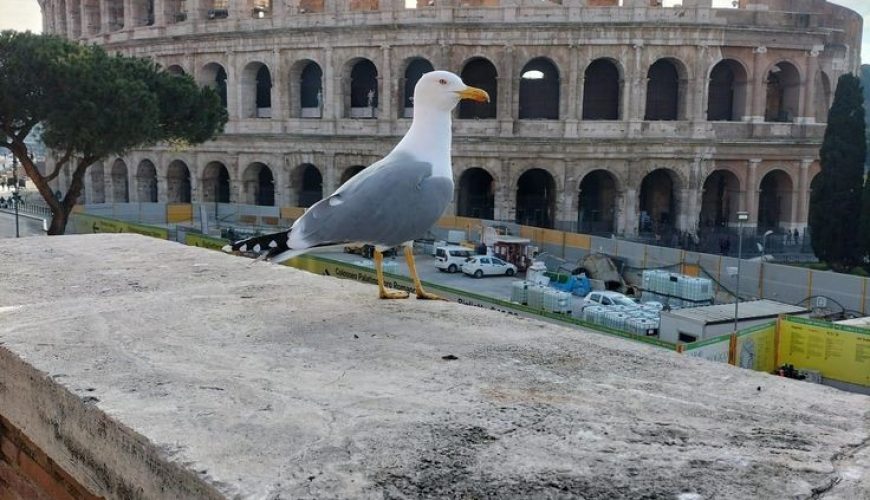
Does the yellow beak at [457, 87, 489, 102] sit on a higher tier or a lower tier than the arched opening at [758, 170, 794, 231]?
higher

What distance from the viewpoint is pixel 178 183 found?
119 feet

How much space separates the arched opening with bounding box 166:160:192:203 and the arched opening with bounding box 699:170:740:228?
77.4ft

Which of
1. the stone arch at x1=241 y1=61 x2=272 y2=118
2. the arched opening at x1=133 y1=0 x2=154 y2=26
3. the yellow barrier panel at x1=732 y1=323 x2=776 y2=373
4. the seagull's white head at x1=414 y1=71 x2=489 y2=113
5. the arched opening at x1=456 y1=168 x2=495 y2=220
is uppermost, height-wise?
the arched opening at x1=133 y1=0 x2=154 y2=26

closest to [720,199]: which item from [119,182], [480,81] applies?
[480,81]

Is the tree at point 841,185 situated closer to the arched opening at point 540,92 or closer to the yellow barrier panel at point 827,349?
the arched opening at point 540,92

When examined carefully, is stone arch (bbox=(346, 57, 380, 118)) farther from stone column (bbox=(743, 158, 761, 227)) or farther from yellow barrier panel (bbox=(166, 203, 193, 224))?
stone column (bbox=(743, 158, 761, 227))

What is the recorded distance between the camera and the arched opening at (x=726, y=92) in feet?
99.9

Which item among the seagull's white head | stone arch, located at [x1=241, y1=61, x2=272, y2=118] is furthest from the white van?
the seagull's white head

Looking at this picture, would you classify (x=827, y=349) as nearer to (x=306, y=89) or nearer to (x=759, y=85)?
(x=759, y=85)

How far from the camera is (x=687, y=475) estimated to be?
1.99 m

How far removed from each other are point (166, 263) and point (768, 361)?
1110 cm

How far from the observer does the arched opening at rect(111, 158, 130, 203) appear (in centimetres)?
3784

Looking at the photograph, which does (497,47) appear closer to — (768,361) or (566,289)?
(566,289)

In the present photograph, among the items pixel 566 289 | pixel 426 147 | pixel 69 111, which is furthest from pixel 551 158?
pixel 426 147
